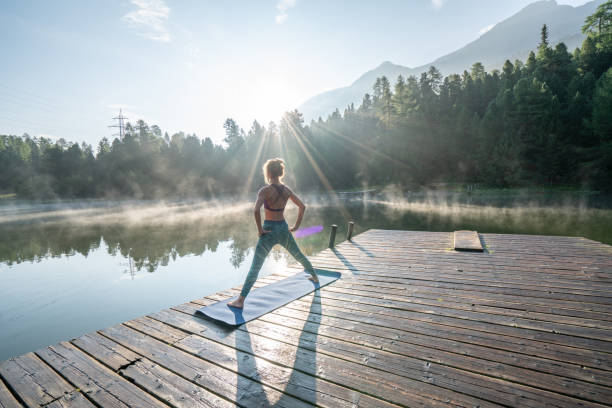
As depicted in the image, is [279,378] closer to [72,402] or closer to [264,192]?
[72,402]

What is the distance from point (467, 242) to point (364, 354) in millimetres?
5200

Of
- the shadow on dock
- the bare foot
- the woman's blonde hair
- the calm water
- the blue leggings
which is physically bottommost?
the calm water

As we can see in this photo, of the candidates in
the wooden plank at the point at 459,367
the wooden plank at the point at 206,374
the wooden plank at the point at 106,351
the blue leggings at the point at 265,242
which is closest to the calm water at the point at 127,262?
the wooden plank at the point at 106,351

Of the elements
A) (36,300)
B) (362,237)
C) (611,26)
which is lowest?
(36,300)

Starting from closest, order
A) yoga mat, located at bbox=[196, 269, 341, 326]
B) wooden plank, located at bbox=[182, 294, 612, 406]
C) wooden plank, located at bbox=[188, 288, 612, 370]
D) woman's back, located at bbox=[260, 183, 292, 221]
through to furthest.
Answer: wooden plank, located at bbox=[182, 294, 612, 406] < wooden plank, located at bbox=[188, 288, 612, 370] < yoga mat, located at bbox=[196, 269, 341, 326] < woman's back, located at bbox=[260, 183, 292, 221]

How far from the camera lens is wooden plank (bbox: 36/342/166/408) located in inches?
83.7

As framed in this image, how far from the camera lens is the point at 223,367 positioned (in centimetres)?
250

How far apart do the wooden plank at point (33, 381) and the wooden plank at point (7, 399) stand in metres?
0.03

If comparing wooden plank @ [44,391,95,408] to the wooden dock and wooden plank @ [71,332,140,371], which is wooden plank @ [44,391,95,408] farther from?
wooden plank @ [71,332,140,371]

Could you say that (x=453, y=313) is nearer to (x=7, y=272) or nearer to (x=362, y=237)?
(x=362, y=237)

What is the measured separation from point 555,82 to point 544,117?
25.2 ft

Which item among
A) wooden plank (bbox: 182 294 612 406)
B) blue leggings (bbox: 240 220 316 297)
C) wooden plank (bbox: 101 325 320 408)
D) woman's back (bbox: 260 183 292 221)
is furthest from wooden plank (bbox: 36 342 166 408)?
woman's back (bbox: 260 183 292 221)

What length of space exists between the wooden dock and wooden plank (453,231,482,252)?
1.82m

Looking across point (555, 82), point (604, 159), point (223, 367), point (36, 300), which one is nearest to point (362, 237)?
point (223, 367)
